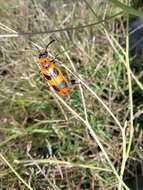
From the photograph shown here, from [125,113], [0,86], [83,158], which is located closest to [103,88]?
[125,113]

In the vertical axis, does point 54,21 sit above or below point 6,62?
above

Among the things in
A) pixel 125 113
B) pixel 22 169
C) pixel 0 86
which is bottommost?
pixel 22 169

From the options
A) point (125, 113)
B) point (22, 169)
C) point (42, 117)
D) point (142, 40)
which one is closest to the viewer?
point (22, 169)

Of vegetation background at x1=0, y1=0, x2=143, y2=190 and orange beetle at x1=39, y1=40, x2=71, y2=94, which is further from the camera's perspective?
vegetation background at x1=0, y1=0, x2=143, y2=190

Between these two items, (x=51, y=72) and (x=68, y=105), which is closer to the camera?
(x=51, y=72)

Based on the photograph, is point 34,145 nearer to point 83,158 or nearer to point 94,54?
point 83,158

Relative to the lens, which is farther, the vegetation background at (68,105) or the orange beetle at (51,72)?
the vegetation background at (68,105)

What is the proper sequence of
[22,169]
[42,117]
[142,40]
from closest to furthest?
[22,169], [42,117], [142,40]

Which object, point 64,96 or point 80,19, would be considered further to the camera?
point 80,19
